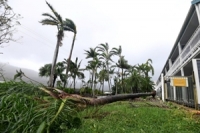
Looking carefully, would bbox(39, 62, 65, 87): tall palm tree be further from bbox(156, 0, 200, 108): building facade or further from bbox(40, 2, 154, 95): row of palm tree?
bbox(156, 0, 200, 108): building facade

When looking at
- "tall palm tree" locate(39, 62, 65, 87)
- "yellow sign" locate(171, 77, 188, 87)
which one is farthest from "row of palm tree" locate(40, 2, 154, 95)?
"yellow sign" locate(171, 77, 188, 87)

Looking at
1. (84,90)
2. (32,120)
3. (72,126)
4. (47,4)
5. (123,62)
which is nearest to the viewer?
(32,120)

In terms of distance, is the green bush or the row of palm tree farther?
the row of palm tree

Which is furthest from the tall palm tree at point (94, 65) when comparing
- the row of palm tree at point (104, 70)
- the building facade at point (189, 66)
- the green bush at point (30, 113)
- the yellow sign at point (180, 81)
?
the green bush at point (30, 113)

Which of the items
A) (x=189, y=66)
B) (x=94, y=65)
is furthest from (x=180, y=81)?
(x=94, y=65)

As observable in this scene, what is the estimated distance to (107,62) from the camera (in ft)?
83.7

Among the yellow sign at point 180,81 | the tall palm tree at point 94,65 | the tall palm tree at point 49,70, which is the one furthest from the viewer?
the tall palm tree at point 49,70

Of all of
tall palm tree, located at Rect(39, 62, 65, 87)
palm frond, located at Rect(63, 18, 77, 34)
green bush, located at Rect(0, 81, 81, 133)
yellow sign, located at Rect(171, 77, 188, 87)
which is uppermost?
palm frond, located at Rect(63, 18, 77, 34)

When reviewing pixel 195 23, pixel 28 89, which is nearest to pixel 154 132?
pixel 28 89

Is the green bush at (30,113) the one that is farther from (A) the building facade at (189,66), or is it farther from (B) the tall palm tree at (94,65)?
(B) the tall palm tree at (94,65)

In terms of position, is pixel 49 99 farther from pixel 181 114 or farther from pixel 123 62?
pixel 123 62

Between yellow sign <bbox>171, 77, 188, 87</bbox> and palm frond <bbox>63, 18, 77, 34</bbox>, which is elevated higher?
palm frond <bbox>63, 18, 77, 34</bbox>

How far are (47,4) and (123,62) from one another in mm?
14167

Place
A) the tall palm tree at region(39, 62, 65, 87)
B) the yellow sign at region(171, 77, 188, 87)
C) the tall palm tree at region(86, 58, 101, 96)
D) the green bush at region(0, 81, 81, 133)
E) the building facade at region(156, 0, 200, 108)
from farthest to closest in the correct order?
the tall palm tree at region(39, 62, 65, 87), the tall palm tree at region(86, 58, 101, 96), the yellow sign at region(171, 77, 188, 87), the building facade at region(156, 0, 200, 108), the green bush at region(0, 81, 81, 133)
